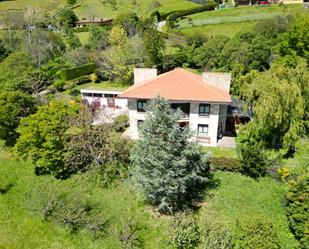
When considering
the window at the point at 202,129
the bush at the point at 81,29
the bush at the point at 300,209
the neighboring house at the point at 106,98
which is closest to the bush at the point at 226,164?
the bush at the point at 300,209

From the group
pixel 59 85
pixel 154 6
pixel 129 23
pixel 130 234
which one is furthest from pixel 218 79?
pixel 154 6

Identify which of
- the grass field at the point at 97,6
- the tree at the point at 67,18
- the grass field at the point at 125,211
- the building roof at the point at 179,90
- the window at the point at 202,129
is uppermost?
the grass field at the point at 97,6

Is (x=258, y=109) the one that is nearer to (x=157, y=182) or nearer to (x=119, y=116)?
(x=157, y=182)

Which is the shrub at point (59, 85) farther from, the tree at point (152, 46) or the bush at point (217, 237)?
the bush at point (217, 237)

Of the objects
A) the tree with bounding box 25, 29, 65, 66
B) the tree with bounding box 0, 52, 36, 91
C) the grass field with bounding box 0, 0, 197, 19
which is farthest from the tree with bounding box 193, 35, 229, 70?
the grass field with bounding box 0, 0, 197, 19

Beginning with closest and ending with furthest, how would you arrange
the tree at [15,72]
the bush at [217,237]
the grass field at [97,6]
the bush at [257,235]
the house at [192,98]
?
the bush at [257,235] → the bush at [217,237] → the house at [192,98] → the tree at [15,72] → the grass field at [97,6]

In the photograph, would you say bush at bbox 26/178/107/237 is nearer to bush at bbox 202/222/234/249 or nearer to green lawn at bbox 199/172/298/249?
bush at bbox 202/222/234/249
